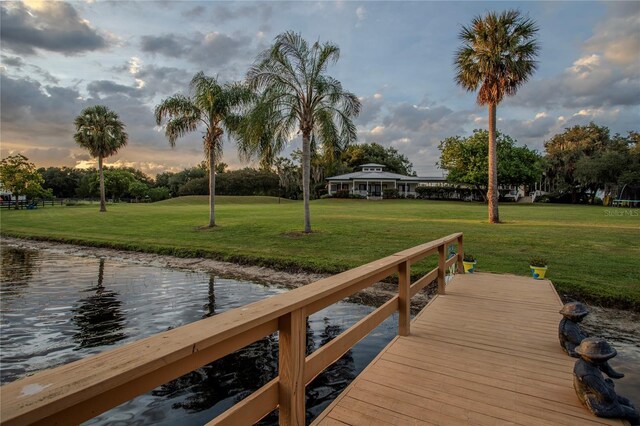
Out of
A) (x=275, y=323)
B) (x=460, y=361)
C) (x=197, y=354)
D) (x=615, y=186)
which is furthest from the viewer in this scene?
(x=615, y=186)

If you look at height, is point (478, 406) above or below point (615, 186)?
below

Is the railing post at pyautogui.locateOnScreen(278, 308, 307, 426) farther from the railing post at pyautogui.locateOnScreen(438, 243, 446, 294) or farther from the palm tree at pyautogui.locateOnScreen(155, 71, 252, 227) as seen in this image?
the palm tree at pyautogui.locateOnScreen(155, 71, 252, 227)

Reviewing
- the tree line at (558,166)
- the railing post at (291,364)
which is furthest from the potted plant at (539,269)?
the tree line at (558,166)

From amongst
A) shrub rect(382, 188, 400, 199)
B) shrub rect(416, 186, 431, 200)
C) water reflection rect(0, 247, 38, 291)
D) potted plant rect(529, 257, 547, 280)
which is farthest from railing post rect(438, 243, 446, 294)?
shrub rect(416, 186, 431, 200)

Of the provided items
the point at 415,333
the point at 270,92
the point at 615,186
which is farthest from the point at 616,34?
the point at 615,186

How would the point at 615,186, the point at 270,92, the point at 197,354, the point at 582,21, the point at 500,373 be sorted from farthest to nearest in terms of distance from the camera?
the point at 615,186 < the point at 270,92 < the point at 582,21 < the point at 500,373 < the point at 197,354

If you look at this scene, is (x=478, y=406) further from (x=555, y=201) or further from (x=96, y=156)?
(x=555, y=201)

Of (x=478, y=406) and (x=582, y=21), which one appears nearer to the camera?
(x=478, y=406)

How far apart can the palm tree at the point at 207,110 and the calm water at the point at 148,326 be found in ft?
28.3

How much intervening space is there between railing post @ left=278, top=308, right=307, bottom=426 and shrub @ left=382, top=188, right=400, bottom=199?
47.6 m

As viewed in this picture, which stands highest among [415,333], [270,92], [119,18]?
[119,18]

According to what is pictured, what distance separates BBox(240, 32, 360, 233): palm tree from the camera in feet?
47.4

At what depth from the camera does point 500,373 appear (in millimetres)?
3547

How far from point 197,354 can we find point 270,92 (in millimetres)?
14165
